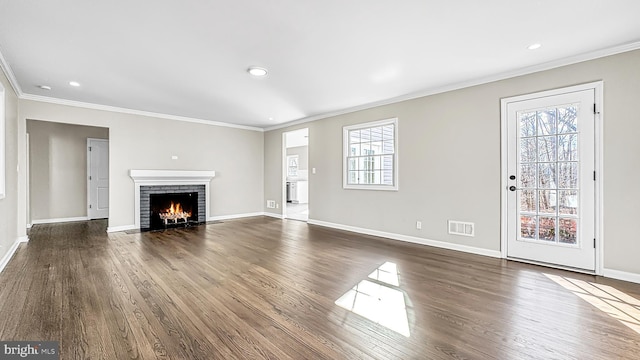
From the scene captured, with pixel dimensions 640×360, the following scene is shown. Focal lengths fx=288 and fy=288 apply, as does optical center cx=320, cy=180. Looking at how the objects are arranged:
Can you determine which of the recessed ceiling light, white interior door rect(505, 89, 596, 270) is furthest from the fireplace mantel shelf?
white interior door rect(505, 89, 596, 270)

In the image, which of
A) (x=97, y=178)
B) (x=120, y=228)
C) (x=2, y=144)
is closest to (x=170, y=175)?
(x=120, y=228)

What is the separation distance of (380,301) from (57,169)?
7747 mm

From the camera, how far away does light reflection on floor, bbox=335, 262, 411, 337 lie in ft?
7.00

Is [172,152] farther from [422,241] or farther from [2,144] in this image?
[422,241]

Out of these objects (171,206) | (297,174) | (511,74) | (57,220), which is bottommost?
(57,220)

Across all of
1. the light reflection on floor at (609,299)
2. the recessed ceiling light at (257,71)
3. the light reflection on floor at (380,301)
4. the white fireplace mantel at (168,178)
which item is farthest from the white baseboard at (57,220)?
the light reflection on floor at (609,299)

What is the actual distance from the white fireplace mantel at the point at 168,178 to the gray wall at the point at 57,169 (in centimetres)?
222

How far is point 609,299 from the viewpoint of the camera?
2.54 meters

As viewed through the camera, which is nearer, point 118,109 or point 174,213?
point 118,109

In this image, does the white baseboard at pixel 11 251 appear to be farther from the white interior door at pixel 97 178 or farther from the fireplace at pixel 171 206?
the white interior door at pixel 97 178

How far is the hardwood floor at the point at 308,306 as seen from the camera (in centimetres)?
181

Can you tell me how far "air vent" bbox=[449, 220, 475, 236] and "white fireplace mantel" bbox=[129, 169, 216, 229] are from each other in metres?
5.23

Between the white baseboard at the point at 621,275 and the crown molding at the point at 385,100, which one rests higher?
the crown molding at the point at 385,100

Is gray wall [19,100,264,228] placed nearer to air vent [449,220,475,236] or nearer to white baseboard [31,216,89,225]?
white baseboard [31,216,89,225]
